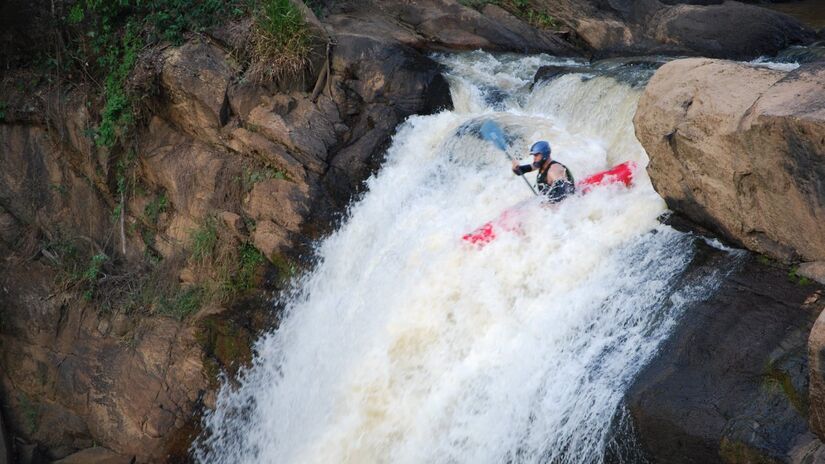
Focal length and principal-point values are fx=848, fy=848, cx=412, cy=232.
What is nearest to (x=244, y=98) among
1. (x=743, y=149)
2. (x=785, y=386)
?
(x=743, y=149)

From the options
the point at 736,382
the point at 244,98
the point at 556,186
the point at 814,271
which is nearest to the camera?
the point at 736,382

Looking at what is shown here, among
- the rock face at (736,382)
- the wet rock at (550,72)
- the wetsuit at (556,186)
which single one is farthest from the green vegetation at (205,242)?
the rock face at (736,382)

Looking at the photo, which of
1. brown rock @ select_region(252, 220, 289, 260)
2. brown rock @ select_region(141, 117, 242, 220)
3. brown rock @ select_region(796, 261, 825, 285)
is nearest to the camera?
brown rock @ select_region(796, 261, 825, 285)

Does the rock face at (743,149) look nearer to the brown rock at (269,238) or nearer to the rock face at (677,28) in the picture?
the brown rock at (269,238)

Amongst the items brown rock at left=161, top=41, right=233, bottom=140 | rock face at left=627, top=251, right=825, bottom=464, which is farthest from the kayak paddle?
brown rock at left=161, top=41, right=233, bottom=140

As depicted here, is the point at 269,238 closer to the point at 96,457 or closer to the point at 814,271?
the point at 96,457

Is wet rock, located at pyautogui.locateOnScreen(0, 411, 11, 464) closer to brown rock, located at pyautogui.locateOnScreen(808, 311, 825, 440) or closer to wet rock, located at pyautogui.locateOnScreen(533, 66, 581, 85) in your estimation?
wet rock, located at pyautogui.locateOnScreen(533, 66, 581, 85)
